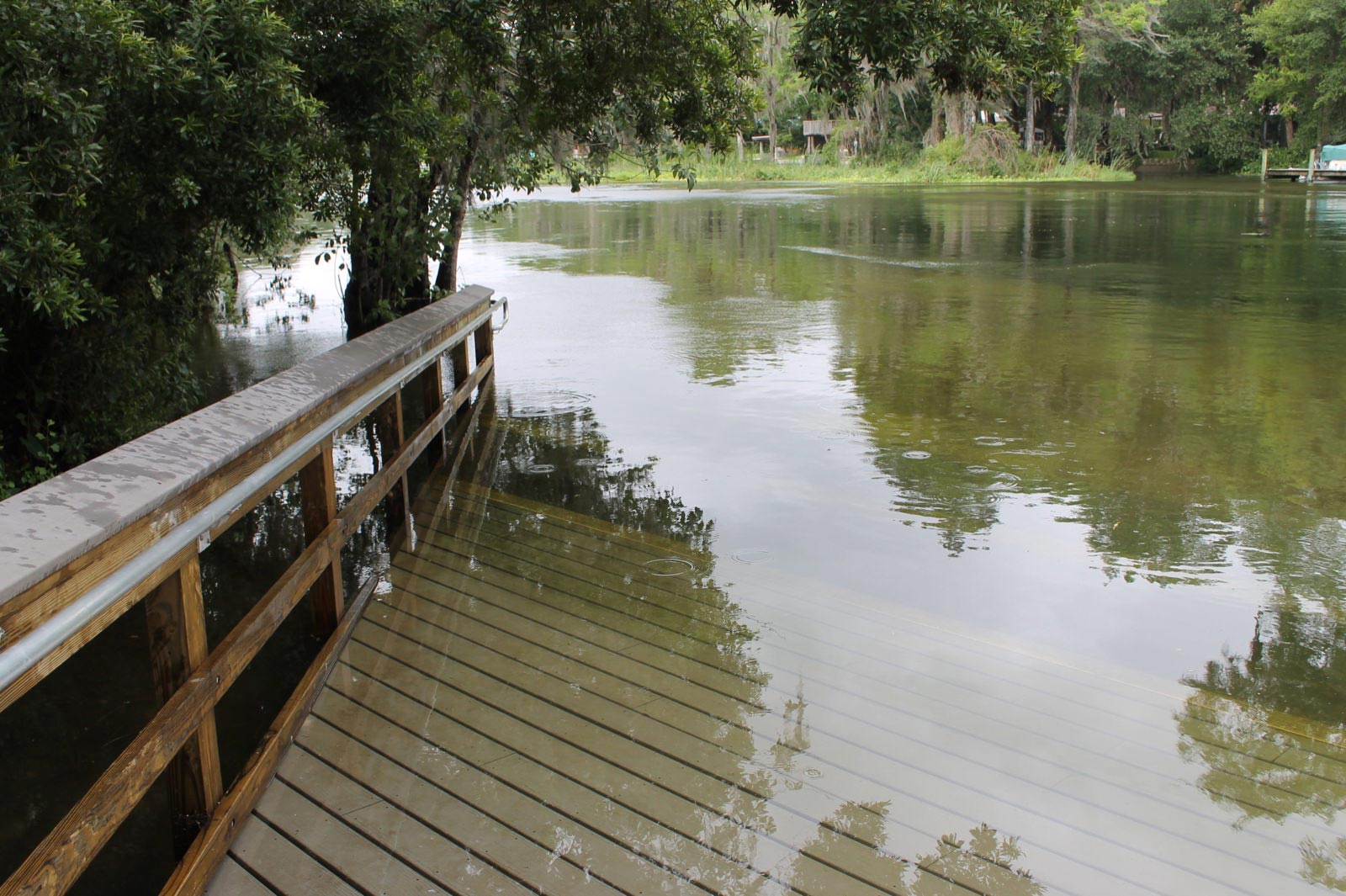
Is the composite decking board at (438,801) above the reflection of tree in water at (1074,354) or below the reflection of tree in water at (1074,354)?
below

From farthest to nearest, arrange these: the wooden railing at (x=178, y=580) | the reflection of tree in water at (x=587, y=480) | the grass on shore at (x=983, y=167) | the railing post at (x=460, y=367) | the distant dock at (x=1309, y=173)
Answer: the grass on shore at (x=983, y=167), the distant dock at (x=1309, y=173), the railing post at (x=460, y=367), the reflection of tree in water at (x=587, y=480), the wooden railing at (x=178, y=580)

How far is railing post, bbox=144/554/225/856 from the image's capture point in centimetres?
267

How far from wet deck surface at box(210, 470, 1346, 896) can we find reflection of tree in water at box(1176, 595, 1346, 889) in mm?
14

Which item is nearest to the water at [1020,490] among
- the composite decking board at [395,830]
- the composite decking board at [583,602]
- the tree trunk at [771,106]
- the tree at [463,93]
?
the composite decking board at [583,602]

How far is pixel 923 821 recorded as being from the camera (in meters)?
3.31

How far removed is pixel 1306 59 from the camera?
48125mm

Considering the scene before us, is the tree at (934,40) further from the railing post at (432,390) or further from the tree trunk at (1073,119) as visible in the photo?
the tree trunk at (1073,119)

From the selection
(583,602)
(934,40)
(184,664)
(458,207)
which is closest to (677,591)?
(583,602)

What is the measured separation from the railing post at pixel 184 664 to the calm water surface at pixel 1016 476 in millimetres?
1798

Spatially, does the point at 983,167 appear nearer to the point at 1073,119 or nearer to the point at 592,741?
the point at 1073,119

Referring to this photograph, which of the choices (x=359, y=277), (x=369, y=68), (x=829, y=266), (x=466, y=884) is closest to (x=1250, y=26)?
(x=829, y=266)

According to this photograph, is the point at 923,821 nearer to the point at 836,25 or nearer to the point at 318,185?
the point at 836,25

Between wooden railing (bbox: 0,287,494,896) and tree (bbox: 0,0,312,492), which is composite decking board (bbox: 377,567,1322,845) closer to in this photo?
wooden railing (bbox: 0,287,494,896)

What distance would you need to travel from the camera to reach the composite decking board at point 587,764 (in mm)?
3148
